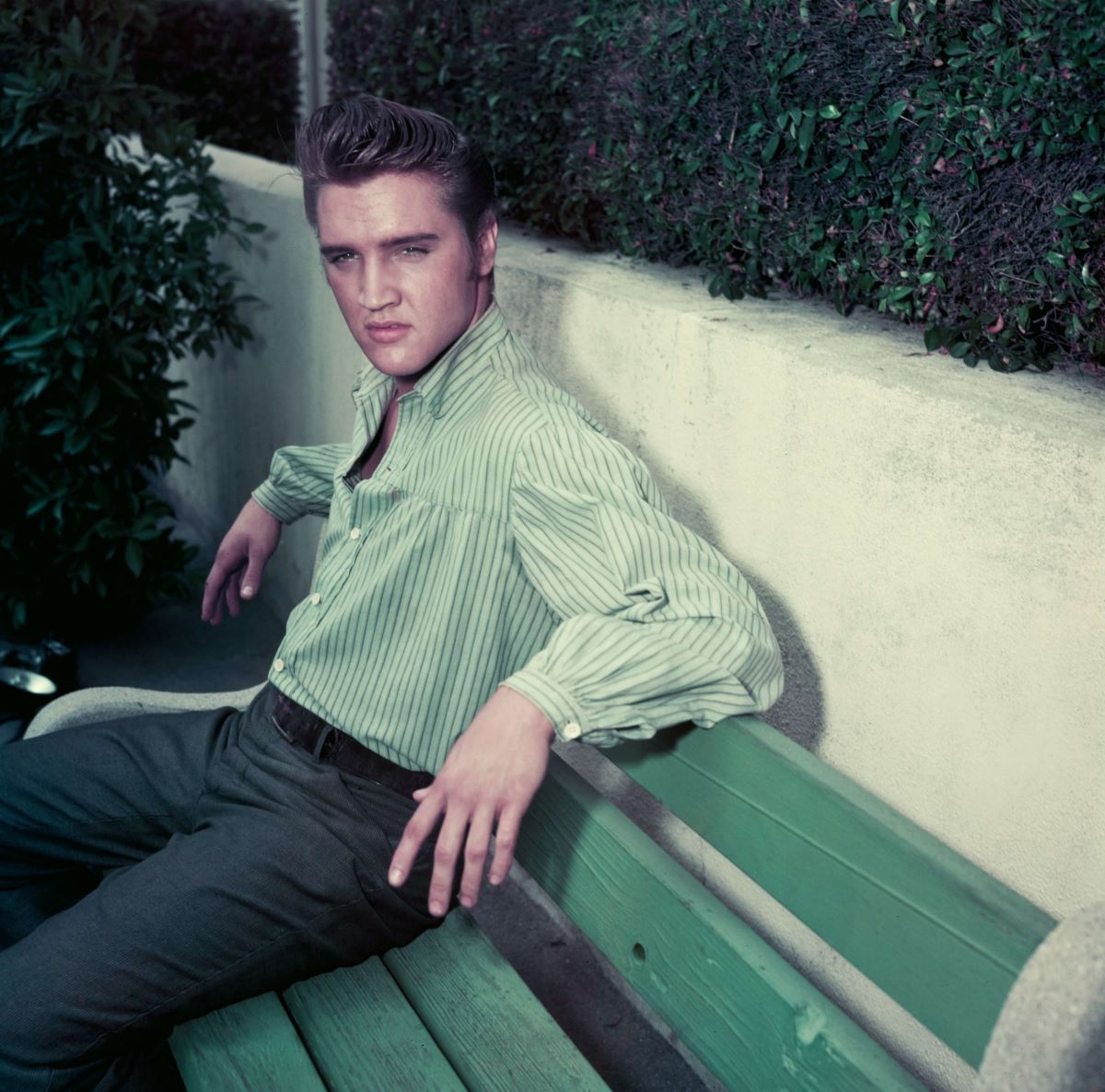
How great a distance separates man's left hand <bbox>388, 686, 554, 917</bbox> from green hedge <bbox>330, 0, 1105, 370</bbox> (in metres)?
1.08

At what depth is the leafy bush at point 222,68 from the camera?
7281mm

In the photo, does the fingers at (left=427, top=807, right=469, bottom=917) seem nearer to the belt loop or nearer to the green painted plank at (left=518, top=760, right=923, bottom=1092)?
the green painted plank at (left=518, top=760, right=923, bottom=1092)

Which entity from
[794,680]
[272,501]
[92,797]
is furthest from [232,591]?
[794,680]

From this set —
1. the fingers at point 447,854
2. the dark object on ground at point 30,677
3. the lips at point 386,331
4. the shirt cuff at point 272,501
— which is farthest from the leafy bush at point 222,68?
the fingers at point 447,854

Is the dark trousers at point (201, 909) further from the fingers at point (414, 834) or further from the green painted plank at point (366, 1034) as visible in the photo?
the fingers at point (414, 834)

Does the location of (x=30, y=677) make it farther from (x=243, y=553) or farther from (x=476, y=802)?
(x=476, y=802)

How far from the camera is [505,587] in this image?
1818 mm

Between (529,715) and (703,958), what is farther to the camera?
(703,958)

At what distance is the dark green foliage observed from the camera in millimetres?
3762

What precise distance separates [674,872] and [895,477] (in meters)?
0.72

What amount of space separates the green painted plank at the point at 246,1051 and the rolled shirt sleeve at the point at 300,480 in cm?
103

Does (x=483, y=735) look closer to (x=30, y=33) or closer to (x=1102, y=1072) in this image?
(x=1102, y=1072)

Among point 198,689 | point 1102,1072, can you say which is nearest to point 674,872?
point 1102,1072

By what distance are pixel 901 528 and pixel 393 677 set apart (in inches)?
33.0
